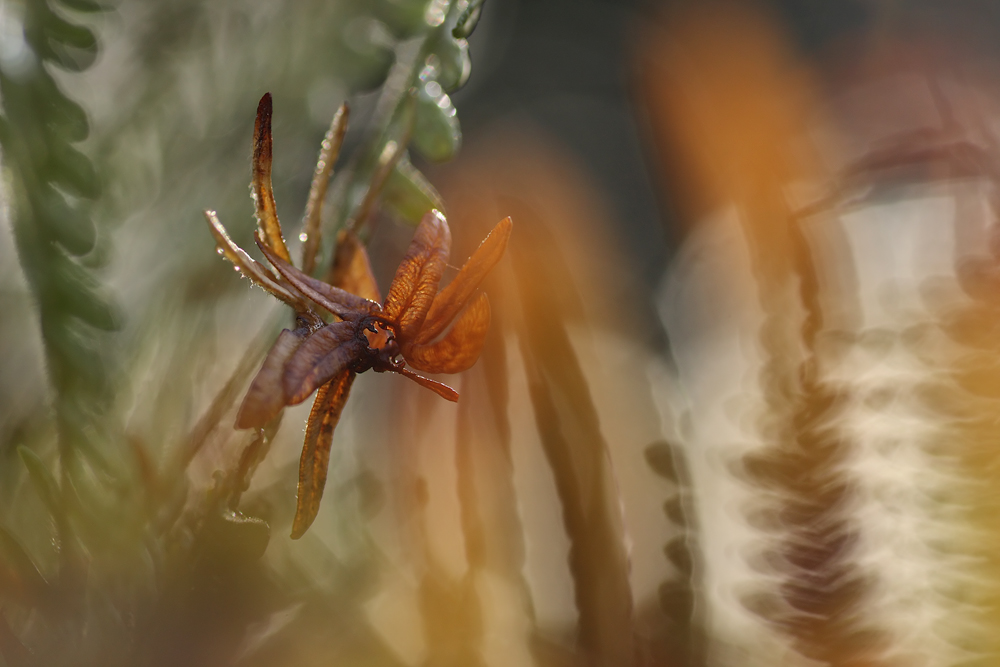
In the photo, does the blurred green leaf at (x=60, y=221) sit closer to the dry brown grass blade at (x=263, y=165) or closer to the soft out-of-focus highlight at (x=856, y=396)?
the dry brown grass blade at (x=263, y=165)

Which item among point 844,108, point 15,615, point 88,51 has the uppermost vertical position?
point 844,108

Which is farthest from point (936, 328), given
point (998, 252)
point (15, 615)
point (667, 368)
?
point (15, 615)

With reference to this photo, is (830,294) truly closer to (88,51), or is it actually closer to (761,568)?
(761,568)

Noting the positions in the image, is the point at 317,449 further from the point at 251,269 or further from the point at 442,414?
the point at 442,414

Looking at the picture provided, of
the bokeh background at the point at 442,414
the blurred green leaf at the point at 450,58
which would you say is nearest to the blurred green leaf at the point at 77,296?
the bokeh background at the point at 442,414

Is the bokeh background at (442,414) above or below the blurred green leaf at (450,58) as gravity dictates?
below

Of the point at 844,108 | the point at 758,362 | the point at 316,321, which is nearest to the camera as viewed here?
the point at 316,321
